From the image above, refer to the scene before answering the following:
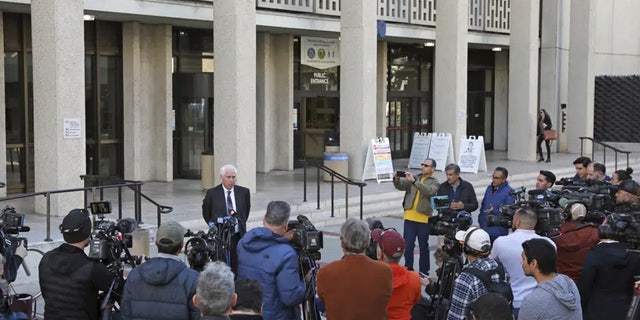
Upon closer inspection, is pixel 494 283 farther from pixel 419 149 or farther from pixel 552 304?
pixel 419 149

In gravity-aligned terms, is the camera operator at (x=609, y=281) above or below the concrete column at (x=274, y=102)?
below

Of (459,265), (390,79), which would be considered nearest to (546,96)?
(390,79)

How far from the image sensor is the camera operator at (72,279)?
19.7ft

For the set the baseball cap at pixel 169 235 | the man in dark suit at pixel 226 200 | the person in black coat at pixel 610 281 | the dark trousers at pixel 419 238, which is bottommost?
the dark trousers at pixel 419 238

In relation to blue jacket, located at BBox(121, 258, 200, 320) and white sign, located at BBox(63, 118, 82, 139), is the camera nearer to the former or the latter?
blue jacket, located at BBox(121, 258, 200, 320)

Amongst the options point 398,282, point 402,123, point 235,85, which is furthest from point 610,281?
point 402,123

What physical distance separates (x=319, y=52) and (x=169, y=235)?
19868 mm

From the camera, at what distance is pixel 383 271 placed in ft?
19.2

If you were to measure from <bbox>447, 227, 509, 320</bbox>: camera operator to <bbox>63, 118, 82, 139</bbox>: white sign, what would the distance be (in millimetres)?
9822

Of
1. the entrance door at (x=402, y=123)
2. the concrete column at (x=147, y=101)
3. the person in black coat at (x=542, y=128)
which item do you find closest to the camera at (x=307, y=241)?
the concrete column at (x=147, y=101)

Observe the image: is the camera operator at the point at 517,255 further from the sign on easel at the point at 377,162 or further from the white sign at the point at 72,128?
the sign on easel at the point at 377,162

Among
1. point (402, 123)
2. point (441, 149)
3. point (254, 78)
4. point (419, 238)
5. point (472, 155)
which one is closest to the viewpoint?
point (419, 238)

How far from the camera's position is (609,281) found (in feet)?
22.3

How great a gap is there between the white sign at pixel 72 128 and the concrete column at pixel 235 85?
3731mm
